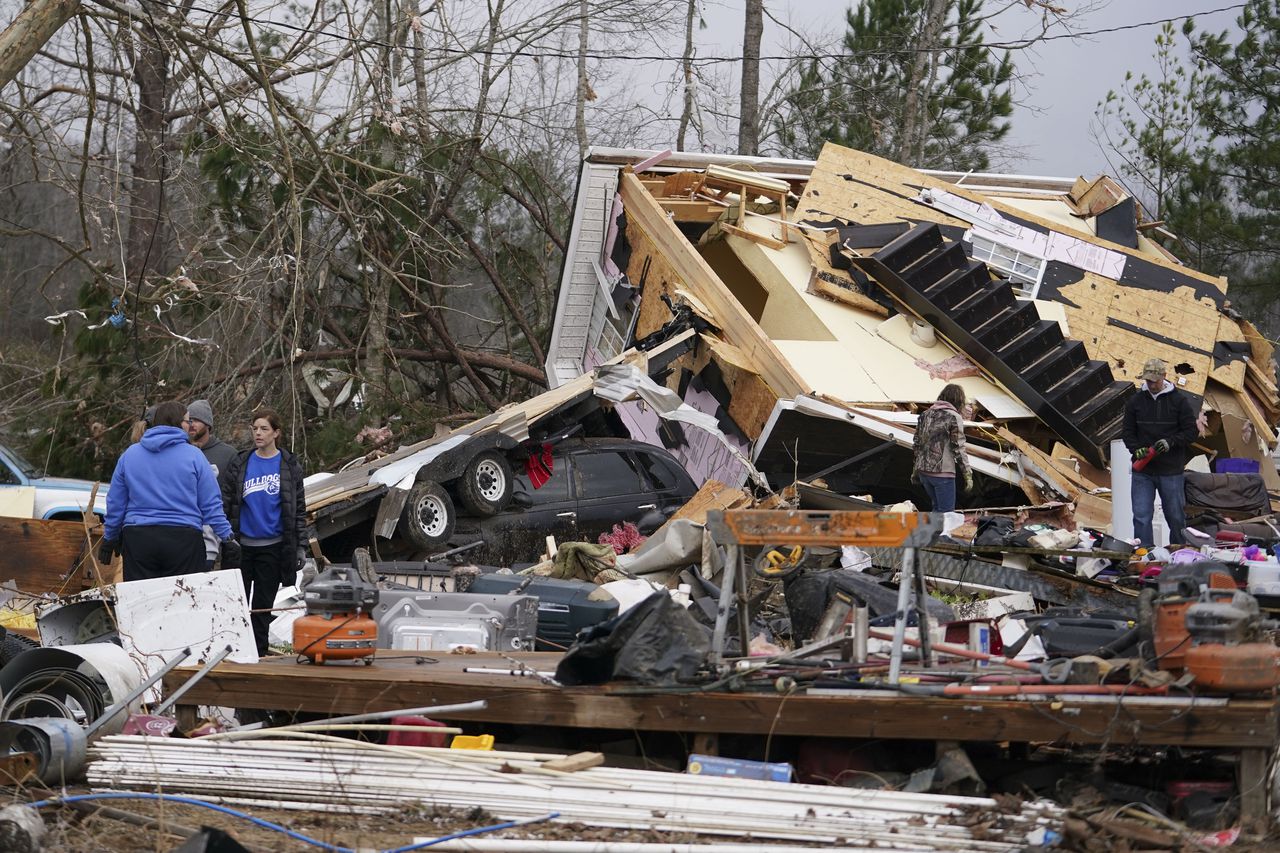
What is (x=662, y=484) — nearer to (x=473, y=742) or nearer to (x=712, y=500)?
(x=712, y=500)

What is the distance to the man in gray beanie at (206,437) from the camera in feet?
28.6

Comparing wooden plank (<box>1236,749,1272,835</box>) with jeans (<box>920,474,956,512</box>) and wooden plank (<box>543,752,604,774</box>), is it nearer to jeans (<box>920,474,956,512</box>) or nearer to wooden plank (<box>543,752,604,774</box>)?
wooden plank (<box>543,752,604,774</box>)

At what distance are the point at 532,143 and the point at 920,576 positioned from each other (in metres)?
20.1

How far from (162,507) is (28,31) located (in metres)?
2.63

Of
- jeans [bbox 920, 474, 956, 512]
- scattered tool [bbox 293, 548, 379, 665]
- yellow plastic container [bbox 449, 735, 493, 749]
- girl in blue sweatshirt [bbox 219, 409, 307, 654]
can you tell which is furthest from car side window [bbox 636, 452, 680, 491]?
yellow plastic container [bbox 449, 735, 493, 749]

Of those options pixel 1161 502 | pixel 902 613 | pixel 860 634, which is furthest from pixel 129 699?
pixel 1161 502

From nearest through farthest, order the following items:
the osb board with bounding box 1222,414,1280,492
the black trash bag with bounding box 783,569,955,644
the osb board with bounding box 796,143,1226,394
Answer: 1. the black trash bag with bounding box 783,569,955,644
2. the osb board with bounding box 1222,414,1280,492
3. the osb board with bounding box 796,143,1226,394

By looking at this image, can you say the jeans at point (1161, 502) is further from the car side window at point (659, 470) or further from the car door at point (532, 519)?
the car door at point (532, 519)

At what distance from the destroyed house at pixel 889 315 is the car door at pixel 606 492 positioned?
1407 mm

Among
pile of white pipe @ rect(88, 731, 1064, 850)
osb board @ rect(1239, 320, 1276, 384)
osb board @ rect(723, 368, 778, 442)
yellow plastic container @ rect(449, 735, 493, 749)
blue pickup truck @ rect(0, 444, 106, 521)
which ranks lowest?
pile of white pipe @ rect(88, 731, 1064, 850)

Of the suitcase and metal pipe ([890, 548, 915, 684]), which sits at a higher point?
metal pipe ([890, 548, 915, 684])

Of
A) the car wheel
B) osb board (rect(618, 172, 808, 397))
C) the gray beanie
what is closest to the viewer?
the gray beanie

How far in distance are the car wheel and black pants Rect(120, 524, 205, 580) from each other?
3812 millimetres

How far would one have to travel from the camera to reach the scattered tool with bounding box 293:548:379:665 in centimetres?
653
